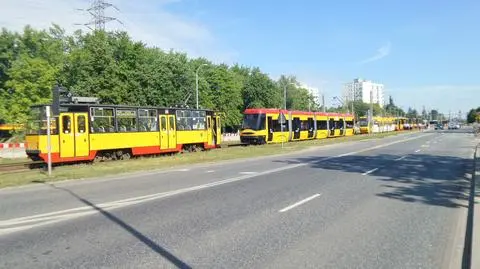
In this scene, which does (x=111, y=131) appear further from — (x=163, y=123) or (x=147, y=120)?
(x=163, y=123)

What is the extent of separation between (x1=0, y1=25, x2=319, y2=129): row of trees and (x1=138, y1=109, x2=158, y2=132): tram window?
63.6 feet

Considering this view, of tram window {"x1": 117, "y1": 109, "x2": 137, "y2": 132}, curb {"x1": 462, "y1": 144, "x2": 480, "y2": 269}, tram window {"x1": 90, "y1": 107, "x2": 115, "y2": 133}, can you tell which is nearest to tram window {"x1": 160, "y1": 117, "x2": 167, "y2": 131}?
tram window {"x1": 117, "y1": 109, "x2": 137, "y2": 132}

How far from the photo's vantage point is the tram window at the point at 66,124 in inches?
926

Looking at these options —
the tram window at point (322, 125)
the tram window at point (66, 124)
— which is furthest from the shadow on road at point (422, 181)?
the tram window at point (322, 125)

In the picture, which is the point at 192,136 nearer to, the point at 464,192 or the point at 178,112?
the point at 178,112

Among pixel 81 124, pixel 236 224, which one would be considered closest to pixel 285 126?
pixel 81 124

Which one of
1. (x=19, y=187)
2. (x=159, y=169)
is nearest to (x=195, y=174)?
(x=159, y=169)

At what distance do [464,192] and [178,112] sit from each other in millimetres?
21343

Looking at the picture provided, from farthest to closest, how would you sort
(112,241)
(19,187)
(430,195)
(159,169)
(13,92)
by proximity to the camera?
(13,92) < (159,169) < (19,187) < (430,195) < (112,241)

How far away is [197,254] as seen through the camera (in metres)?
6.93

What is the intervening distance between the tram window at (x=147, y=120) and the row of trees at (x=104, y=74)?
63.6ft

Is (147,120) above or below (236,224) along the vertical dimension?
above

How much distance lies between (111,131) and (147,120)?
3320 mm

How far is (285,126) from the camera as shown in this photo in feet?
160
